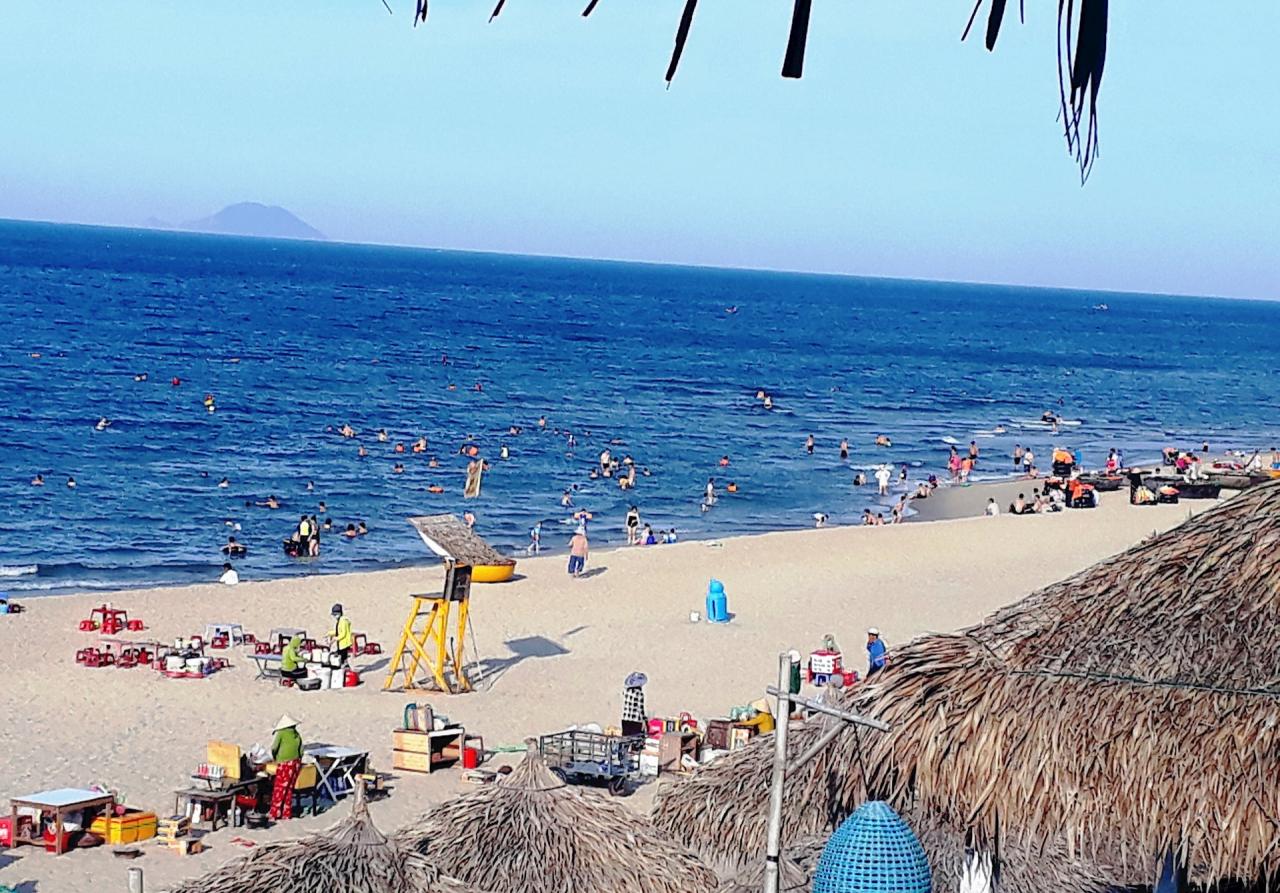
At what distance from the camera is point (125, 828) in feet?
38.7

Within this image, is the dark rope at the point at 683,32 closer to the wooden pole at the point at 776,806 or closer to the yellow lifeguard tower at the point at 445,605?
the wooden pole at the point at 776,806

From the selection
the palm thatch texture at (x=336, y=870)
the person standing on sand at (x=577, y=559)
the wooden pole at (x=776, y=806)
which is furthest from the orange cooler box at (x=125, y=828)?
the person standing on sand at (x=577, y=559)

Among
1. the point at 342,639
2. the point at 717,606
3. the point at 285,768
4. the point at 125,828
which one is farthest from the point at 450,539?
the point at 125,828

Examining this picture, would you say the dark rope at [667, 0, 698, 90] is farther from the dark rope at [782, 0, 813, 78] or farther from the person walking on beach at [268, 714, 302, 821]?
the person walking on beach at [268, 714, 302, 821]

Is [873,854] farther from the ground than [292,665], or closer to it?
farther from the ground

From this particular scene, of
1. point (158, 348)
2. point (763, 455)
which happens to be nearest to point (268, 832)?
point (763, 455)

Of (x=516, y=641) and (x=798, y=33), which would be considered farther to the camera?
(x=516, y=641)

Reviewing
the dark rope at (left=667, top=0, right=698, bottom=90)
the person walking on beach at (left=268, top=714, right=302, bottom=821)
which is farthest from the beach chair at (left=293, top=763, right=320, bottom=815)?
the dark rope at (left=667, top=0, right=698, bottom=90)

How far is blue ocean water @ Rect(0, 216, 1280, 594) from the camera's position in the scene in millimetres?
34875

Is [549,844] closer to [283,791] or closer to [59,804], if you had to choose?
[283,791]

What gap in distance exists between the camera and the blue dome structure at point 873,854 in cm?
589

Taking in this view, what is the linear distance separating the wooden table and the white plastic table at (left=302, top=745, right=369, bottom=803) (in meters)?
1.73

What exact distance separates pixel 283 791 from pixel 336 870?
5518 mm

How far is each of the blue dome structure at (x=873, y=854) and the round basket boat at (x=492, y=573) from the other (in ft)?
59.6
